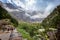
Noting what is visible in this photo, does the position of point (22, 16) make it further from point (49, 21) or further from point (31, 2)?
point (49, 21)

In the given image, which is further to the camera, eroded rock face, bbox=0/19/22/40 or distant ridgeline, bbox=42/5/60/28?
distant ridgeline, bbox=42/5/60/28

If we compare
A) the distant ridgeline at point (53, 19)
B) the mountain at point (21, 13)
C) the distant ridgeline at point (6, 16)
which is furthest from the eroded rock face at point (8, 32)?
the distant ridgeline at point (53, 19)

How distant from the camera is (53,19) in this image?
22.0ft

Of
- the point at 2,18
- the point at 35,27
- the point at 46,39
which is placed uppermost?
the point at 2,18

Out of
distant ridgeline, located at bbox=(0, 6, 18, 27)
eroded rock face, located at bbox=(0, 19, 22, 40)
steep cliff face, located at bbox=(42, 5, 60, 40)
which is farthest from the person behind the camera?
steep cliff face, located at bbox=(42, 5, 60, 40)

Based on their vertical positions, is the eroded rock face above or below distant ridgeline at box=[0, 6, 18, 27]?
below

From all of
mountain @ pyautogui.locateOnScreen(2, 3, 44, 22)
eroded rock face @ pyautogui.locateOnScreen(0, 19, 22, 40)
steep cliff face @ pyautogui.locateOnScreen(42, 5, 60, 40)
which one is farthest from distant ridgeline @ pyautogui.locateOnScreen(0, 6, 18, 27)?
steep cliff face @ pyautogui.locateOnScreen(42, 5, 60, 40)

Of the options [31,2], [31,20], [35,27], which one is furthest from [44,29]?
[31,2]

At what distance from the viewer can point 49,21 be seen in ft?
22.3

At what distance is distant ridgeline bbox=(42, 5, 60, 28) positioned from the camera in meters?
6.61

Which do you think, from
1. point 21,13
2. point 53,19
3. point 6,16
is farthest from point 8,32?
point 53,19

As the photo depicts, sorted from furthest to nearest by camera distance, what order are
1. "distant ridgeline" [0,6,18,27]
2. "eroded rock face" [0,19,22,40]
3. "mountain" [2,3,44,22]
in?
"mountain" [2,3,44,22] → "distant ridgeline" [0,6,18,27] → "eroded rock face" [0,19,22,40]

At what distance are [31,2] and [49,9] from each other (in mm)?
859

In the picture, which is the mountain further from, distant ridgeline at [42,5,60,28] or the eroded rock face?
the eroded rock face
